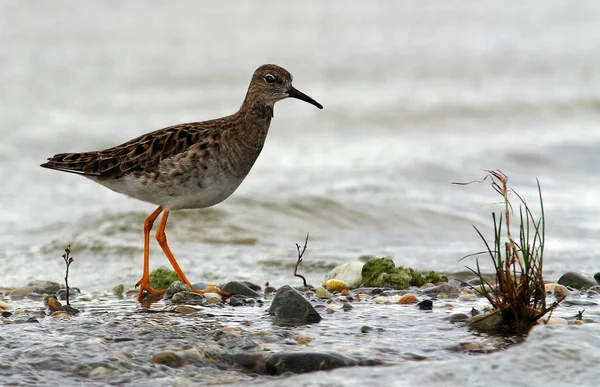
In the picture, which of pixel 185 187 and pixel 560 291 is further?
pixel 185 187

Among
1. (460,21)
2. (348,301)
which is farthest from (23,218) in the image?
(460,21)

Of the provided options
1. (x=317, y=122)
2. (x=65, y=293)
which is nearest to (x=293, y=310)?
(x=65, y=293)

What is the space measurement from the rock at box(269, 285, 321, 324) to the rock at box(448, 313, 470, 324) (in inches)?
37.6

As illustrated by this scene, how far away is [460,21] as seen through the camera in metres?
26.3

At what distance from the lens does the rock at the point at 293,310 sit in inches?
247

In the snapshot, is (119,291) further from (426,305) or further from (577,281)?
(577,281)

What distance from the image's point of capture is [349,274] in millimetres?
8055

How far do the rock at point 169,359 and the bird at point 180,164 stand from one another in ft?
7.10

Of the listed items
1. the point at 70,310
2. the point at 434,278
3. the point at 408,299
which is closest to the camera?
the point at 70,310

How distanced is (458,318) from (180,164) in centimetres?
278

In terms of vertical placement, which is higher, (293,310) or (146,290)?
(146,290)

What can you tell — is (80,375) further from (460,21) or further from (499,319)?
(460,21)

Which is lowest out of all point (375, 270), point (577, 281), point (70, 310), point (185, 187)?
point (70, 310)

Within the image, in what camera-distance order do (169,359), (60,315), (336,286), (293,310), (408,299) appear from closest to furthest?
(169,359), (293,310), (60,315), (408,299), (336,286)
